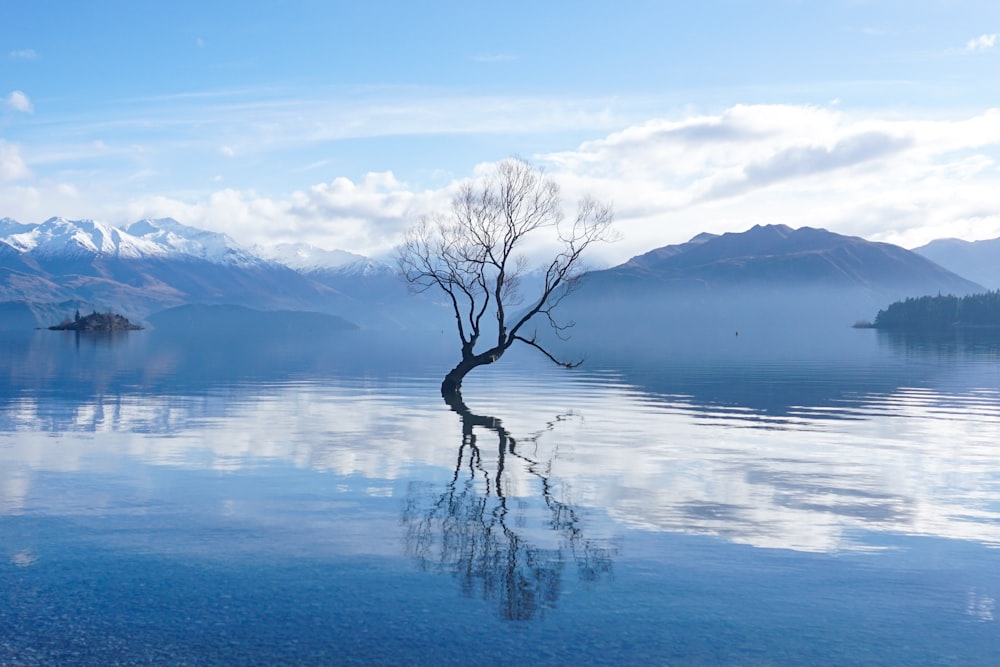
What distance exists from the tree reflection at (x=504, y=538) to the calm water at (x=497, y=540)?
9 cm

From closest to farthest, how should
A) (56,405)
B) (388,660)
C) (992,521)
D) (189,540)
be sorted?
1. (388,660)
2. (189,540)
3. (992,521)
4. (56,405)

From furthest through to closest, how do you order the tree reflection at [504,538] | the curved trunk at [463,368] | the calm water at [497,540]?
the curved trunk at [463,368] → the tree reflection at [504,538] → the calm water at [497,540]

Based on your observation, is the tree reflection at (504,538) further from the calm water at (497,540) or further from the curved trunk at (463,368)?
the curved trunk at (463,368)

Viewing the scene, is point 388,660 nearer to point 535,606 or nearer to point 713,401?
point 535,606

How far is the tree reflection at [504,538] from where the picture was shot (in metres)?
16.1

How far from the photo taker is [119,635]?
44.4 ft

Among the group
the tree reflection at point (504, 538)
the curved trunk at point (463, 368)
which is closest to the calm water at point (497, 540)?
the tree reflection at point (504, 538)

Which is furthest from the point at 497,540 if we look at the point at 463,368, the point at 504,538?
the point at 463,368

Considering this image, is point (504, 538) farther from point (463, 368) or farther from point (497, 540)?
point (463, 368)

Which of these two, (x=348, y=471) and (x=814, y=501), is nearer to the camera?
(x=814, y=501)

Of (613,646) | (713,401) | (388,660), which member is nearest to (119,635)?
(388,660)

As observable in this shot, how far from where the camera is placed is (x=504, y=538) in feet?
63.7

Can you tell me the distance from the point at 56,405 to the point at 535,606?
4293cm

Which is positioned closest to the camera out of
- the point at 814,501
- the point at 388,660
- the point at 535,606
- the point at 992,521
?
the point at 388,660
